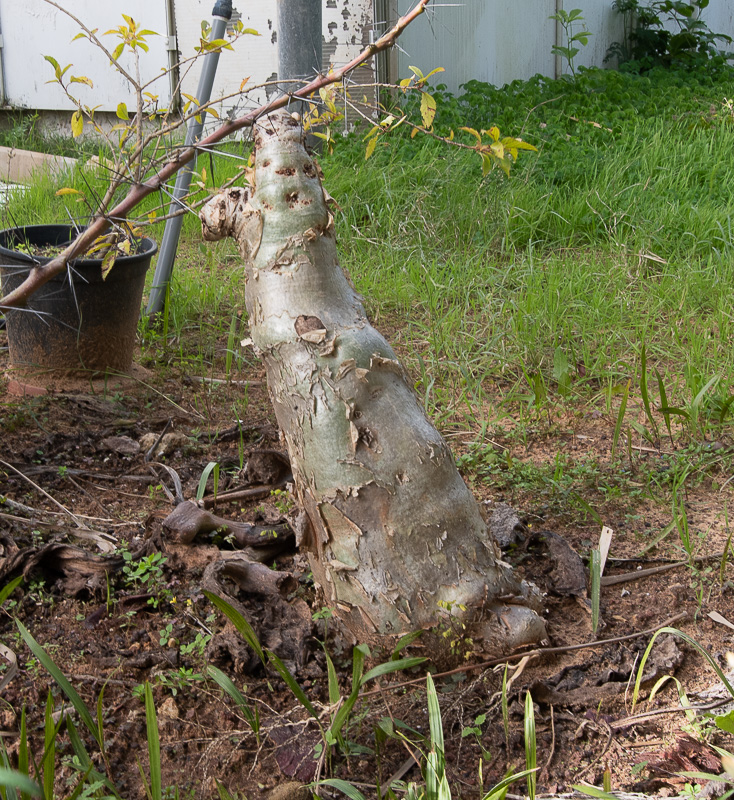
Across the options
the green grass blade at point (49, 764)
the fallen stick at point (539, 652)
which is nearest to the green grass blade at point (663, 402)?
the fallen stick at point (539, 652)

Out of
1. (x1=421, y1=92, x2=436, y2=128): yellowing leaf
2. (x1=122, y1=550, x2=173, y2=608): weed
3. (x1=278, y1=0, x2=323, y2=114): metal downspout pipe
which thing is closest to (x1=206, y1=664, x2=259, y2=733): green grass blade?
(x1=122, y1=550, x2=173, y2=608): weed

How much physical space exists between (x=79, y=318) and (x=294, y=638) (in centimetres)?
183

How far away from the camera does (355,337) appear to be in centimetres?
179

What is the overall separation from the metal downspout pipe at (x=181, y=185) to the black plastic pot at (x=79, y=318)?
420mm

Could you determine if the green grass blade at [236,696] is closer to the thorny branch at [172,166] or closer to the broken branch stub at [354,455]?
the broken branch stub at [354,455]

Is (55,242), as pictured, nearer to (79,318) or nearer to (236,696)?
(79,318)

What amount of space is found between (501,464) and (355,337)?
3.31 ft

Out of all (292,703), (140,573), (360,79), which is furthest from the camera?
(360,79)

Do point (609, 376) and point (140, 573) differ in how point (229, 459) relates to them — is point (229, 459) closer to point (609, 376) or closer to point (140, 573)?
point (140, 573)

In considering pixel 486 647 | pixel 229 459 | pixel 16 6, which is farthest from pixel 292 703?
pixel 16 6

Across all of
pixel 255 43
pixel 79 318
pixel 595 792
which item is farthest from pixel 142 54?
pixel 595 792

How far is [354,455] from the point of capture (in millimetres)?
1719

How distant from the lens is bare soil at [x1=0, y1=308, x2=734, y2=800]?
1479 mm

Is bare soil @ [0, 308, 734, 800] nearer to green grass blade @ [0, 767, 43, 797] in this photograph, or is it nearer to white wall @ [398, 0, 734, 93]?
green grass blade @ [0, 767, 43, 797]
